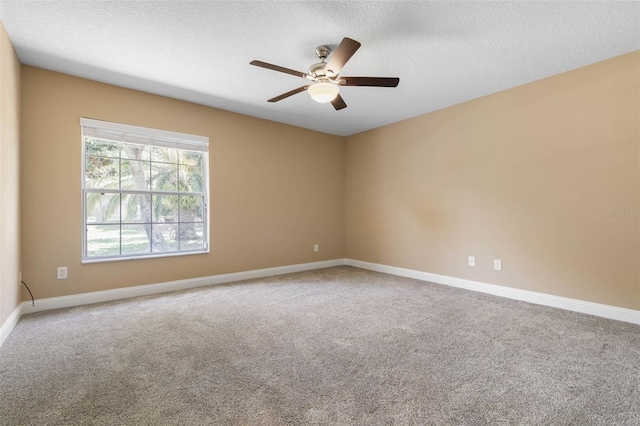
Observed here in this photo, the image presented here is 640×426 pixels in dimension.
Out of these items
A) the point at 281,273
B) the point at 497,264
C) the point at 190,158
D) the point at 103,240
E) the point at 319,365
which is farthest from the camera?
the point at 281,273

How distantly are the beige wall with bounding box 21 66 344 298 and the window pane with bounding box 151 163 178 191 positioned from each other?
0.46 metres

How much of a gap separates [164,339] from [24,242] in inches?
74.9

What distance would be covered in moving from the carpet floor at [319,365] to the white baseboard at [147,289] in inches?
6.5

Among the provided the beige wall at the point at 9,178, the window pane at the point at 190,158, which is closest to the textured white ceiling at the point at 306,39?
the beige wall at the point at 9,178

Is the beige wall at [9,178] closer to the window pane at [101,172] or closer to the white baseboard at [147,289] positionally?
the white baseboard at [147,289]

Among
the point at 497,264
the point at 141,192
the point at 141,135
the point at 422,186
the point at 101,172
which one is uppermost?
the point at 141,135

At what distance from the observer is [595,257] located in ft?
9.72

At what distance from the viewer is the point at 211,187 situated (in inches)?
166

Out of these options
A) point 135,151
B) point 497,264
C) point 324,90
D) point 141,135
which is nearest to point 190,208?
point 135,151

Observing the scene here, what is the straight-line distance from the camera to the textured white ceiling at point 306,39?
7.15ft

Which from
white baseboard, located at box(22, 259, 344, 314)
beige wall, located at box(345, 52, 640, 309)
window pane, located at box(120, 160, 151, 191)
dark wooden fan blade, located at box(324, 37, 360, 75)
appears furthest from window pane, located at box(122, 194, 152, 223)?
beige wall, located at box(345, 52, 640, 309)

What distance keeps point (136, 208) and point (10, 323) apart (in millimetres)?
1553

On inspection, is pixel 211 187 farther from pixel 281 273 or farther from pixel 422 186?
pixel 422 186

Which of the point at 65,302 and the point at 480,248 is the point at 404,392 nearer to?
the point at 480,248
